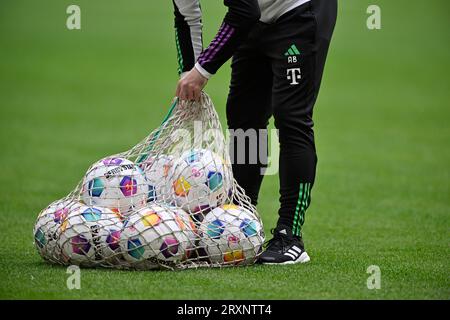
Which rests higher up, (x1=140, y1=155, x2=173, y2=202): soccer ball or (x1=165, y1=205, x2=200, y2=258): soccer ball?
(x1=140, y1=155, x2=173, y2=202): soccer ball

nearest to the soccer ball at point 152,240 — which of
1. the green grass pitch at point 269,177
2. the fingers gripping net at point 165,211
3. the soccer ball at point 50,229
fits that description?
the fingers gripping net at point 165,211

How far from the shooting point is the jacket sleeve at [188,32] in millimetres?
5998

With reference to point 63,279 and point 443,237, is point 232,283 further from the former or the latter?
point 443,237

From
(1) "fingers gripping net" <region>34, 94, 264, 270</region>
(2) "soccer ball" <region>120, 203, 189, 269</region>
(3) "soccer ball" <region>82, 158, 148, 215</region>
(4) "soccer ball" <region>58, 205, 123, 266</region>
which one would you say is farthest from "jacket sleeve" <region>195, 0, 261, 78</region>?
(4) "soccer ball" <region>58, 205, 123, 266</region>

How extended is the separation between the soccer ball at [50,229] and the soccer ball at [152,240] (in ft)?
1.37

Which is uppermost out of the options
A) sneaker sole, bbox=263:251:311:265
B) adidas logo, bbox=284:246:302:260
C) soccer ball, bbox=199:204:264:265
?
soccer ball, bbox=199:204:264:265

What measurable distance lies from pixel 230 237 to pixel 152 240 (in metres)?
0.48

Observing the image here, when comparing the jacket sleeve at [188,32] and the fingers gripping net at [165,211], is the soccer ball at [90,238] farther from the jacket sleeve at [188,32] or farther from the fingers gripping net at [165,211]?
the jacket sleeve at [188,32]

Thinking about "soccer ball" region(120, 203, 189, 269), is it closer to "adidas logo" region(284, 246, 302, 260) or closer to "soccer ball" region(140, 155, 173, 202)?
"soccer ball" region(140, 155, 173, 202)

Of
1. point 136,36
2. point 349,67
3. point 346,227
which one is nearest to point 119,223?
point 346,227

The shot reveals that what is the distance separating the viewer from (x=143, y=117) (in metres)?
15.7

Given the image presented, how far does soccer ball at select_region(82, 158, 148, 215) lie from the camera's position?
5652mm

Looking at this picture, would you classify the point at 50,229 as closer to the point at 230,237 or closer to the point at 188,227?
the point at 188,227
